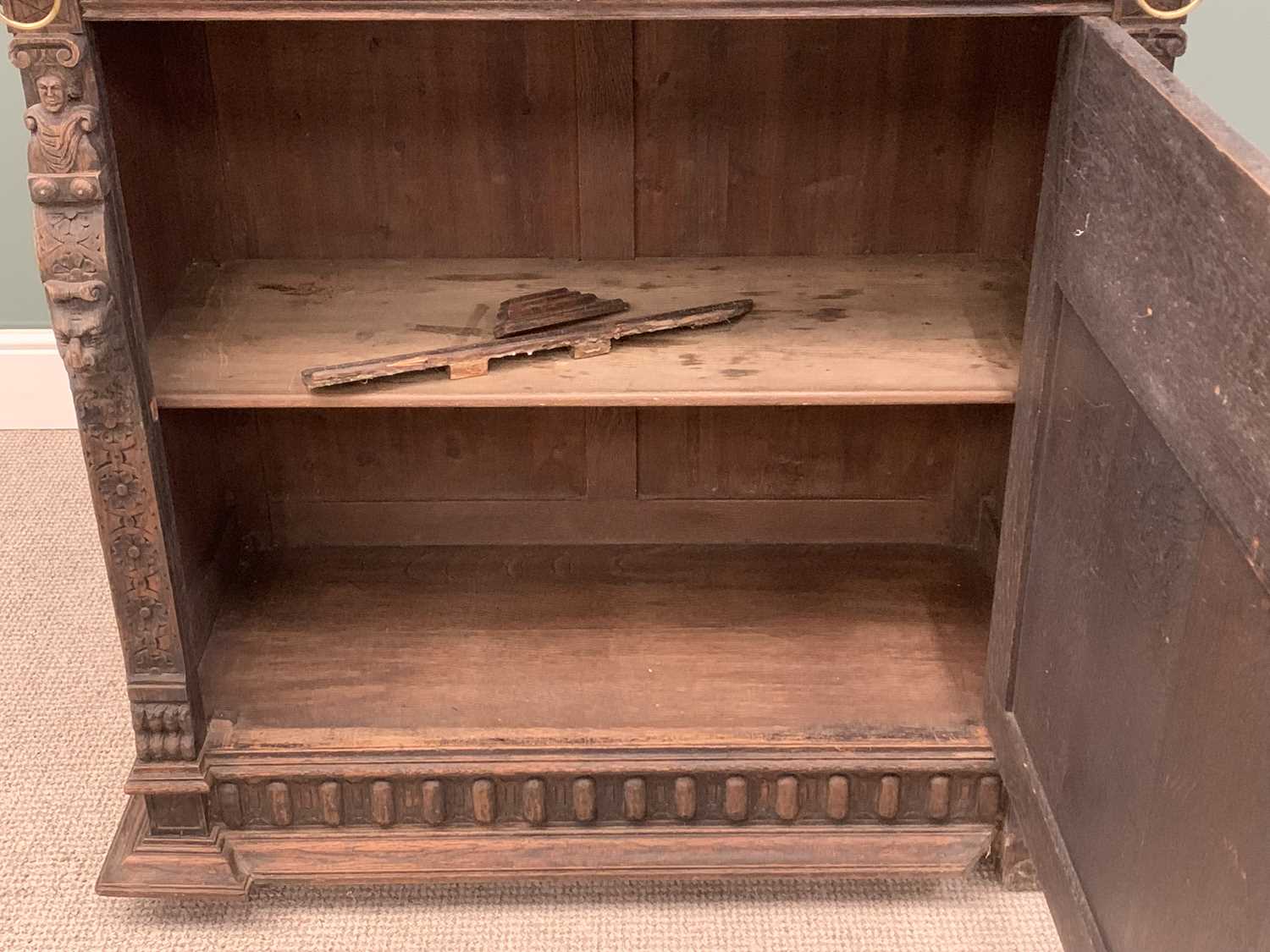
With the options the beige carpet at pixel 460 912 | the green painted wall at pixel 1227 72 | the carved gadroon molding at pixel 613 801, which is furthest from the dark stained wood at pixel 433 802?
the green painted wall at pixel 1227 72

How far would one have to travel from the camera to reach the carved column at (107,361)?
46.7 inches

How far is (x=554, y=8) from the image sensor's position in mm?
1173

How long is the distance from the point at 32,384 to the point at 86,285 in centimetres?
140

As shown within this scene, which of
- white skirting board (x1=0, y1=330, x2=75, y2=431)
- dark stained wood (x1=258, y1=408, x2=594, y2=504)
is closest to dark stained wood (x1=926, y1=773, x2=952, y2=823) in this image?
dark stained wood (x1=258, y1=408, x2=594, y2=504)

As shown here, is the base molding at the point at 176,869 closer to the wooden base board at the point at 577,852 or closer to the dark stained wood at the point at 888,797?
the wooden base board at the point at 577,852

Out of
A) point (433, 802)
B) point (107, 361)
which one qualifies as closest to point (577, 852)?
point (433, 802)

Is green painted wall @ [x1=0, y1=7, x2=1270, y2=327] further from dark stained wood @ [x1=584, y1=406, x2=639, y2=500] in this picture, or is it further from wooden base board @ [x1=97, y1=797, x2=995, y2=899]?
wooden base board @ [x1=97, y1=797, x2=995, y2=899]

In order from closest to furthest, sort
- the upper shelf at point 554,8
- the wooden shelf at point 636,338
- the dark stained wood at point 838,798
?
the upper shelf at point 554,8 → the wooden shelf at point 636,338 → the dark stained wood at point 838,798

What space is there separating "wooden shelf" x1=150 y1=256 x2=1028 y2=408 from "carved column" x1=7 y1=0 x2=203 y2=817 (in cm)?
8

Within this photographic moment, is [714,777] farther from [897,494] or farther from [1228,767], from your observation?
[1228,767]

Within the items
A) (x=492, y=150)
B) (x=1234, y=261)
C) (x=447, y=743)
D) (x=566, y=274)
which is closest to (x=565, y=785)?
(x=447, y=743)

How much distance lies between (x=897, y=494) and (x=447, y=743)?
27.0 inches

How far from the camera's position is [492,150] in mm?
1646

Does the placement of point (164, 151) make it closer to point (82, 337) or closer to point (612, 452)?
point (82, 337)
